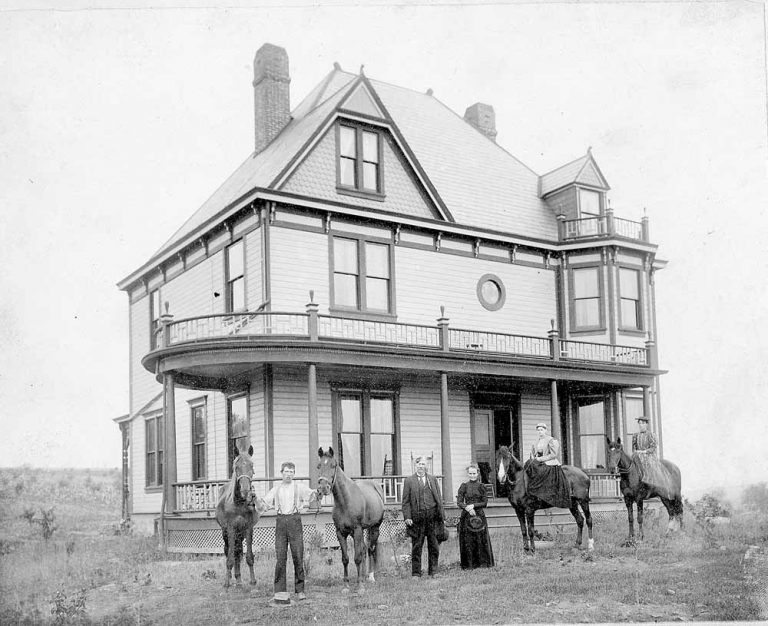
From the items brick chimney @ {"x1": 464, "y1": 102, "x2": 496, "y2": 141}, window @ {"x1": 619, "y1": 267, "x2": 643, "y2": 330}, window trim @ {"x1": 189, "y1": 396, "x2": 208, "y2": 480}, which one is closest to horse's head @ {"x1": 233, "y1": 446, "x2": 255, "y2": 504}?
window trim @ {"x1": 189, "y1": 396, "x2": 208, "y2": 480}

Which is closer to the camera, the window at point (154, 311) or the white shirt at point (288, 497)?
the white shirt at point (288, 497)

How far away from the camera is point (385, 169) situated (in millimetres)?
24375

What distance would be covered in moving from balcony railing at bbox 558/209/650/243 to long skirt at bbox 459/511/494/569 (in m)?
13.9

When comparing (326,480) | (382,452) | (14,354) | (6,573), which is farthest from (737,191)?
(6,573)

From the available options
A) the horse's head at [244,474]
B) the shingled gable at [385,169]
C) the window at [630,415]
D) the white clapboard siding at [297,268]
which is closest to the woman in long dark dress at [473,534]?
the horse's head at [244,474]

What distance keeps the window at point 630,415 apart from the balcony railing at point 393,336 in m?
1.82

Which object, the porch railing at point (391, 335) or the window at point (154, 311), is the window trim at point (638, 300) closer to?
the porch railing at point (391, 335)

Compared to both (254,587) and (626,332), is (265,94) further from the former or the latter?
(254,587)

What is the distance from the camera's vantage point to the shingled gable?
74.9 ft

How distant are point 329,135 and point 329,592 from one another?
42.4 ft

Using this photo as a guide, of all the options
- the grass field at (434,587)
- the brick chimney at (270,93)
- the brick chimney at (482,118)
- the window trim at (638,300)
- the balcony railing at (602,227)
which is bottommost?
the grass field at (434,587)

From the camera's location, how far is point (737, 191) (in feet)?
55.3

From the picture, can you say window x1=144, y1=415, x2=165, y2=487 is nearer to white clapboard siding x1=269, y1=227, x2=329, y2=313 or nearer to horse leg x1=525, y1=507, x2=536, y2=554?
white clapboard siding x1=269, y1=227, x2=329, y2=313

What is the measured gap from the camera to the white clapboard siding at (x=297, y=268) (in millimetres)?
21938
